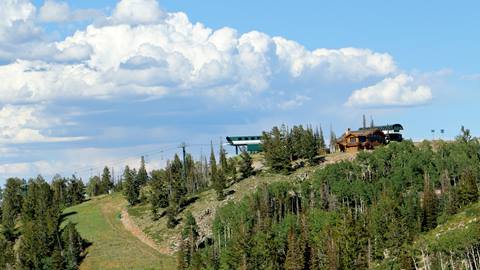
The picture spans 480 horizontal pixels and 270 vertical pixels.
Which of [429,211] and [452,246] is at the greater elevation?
[429,211]

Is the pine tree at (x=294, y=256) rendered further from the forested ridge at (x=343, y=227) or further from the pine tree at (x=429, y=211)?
the pine tree at (x=429, y=211)

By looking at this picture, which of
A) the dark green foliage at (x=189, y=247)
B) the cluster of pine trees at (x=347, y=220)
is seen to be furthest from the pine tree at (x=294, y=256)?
the dark green foliage at (x=189, y=247)

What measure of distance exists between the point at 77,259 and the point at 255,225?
5279 centimetres

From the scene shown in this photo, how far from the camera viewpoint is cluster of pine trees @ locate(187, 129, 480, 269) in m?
151

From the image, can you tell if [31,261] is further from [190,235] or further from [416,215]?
[416,215]

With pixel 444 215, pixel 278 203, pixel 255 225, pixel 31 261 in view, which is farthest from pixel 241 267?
pixel 31 261

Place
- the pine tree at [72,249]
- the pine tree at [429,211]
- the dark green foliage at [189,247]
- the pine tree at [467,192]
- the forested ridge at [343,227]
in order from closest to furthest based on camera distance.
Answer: the forested ridge at [343,227]
the dark green foliage at [189,247]
the pine tree at [429,211]
the pine tree at [467,192]
the pine tree at [72,249]

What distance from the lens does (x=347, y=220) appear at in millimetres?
157125

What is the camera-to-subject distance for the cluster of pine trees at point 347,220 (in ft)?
494

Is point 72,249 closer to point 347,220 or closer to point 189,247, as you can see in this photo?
point 189,247

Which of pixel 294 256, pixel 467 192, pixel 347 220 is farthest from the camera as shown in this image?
pixel 467 192

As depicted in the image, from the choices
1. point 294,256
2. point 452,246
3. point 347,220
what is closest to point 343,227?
point 347,220

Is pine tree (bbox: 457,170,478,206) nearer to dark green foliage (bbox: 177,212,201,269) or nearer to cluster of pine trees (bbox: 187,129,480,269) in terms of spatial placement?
cluster of pine trees (bbox: 187,129,480,269)

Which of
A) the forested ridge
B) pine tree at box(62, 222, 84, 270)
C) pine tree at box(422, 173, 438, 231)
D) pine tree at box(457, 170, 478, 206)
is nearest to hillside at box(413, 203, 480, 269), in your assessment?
the forested ridge
